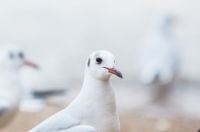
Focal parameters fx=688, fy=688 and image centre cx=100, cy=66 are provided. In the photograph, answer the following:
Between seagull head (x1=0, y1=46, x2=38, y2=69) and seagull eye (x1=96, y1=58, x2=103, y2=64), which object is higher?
seagull head (x1=0, y1=46, x2=38, y2=69)

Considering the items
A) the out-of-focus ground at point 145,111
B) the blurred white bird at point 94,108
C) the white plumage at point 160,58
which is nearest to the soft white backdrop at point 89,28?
the out-of-focus ground at point 145,111

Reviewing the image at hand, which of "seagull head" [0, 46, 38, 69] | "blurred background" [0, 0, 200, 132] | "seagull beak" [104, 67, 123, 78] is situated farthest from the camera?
"blurred background" [0, 0, 200, 132]

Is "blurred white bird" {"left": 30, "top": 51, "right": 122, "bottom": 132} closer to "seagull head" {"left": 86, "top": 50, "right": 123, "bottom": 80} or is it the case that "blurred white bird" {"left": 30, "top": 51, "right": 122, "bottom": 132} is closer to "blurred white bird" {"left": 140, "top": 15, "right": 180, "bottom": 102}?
"seagull head" {"left": 86, "top": 50, "right": 123, "bottom": 80}

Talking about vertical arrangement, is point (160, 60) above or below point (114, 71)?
above

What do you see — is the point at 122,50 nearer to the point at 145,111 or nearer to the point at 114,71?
the point at 145,111

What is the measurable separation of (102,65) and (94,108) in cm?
16

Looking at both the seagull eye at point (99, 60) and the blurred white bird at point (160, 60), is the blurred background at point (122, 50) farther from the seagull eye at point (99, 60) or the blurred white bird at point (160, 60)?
the seagull eye at point (99, 60)

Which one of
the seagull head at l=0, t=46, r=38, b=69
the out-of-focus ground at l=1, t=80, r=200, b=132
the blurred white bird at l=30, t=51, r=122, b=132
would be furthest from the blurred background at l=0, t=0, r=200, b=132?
the blurred white bird at l=30, t=51, r=122, b=132

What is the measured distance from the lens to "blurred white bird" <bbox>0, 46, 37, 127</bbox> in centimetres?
365

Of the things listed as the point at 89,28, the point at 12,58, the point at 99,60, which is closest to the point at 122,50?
the point at 89,28

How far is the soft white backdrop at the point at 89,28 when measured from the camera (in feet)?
21.8

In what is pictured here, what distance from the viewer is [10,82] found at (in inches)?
150

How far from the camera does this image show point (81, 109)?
2506mm

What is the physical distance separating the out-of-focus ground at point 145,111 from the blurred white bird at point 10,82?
0.43m
